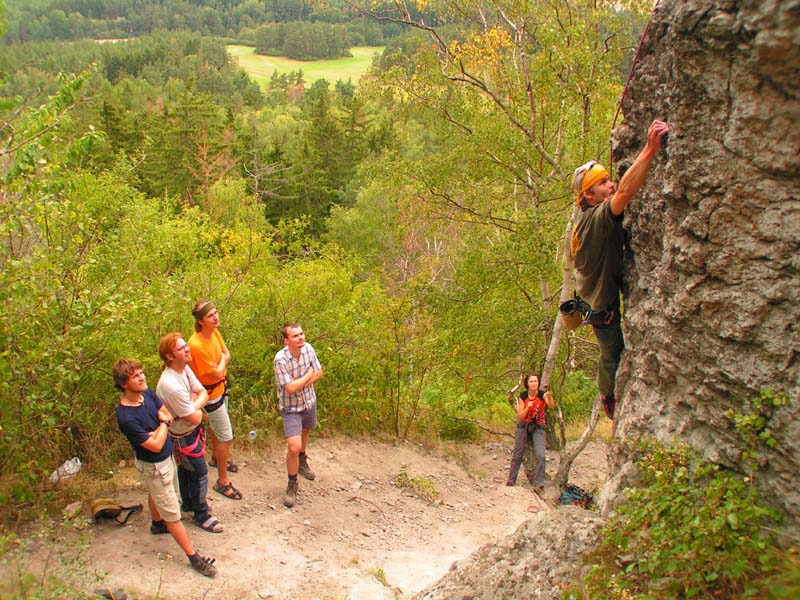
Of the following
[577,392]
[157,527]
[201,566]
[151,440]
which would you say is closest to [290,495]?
[157,527]

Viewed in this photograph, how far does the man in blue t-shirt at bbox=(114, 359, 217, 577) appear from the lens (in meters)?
5.17

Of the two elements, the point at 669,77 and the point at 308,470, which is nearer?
the point at 669,77

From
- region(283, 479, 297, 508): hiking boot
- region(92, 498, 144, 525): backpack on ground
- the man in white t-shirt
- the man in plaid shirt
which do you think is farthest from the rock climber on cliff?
region(92, 498, 144, 525): backpack on ground

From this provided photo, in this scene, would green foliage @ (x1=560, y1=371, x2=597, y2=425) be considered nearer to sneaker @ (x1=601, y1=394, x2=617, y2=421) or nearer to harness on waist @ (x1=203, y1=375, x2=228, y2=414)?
sneaker @ (x1=601, y1=394, x2=617, y2=421)

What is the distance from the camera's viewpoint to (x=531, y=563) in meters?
4.40

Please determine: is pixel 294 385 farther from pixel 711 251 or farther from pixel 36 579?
pixel 711 251

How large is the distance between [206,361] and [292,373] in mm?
953

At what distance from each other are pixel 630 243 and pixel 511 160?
750cm

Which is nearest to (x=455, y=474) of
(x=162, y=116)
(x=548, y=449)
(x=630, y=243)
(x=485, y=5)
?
(x=548, y=449)

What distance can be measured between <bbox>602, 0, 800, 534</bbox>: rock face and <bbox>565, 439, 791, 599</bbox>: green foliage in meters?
0.15

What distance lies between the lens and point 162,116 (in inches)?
1571

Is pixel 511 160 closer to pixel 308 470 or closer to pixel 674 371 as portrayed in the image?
pixel 308 470

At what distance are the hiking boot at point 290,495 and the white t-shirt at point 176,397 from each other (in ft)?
6.05

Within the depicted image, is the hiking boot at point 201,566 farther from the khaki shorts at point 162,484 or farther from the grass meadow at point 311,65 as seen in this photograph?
the grass meadow at point 311,65
